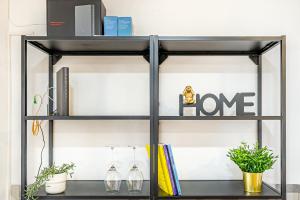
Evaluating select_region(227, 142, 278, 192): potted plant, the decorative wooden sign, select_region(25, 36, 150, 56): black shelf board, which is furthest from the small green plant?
select_region(25, 36, 150, 56): black shelf board

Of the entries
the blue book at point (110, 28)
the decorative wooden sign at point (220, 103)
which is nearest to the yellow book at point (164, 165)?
the decorative wooden sign at point (220, 103)

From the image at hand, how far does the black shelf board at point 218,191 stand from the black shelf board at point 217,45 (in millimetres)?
816

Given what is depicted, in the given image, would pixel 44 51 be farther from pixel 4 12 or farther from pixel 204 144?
pixel 204 144

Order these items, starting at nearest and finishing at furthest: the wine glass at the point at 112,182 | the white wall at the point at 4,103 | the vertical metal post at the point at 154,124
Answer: the vertical metal post at the point at 154,124, the wine glass at the point at 112,182, the white wall at the point at 4,103

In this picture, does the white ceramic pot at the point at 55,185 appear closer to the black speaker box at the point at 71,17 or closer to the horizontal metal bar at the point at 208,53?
the black speaker box at the point at 71,17

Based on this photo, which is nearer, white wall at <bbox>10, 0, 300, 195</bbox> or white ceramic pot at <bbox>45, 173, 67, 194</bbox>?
white ceramic pot at <bbox>45, 173, 67, 194</bbox>

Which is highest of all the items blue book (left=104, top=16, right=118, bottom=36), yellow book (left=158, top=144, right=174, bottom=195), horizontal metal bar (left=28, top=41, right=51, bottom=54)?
blue book (left=104, top=16, right=118, bottom=36)

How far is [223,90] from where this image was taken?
1922 mm

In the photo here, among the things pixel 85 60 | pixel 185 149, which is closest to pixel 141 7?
pixel 85 60

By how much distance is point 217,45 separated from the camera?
1727 mm

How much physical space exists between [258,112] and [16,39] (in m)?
1.63

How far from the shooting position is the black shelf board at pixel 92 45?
1.57 m

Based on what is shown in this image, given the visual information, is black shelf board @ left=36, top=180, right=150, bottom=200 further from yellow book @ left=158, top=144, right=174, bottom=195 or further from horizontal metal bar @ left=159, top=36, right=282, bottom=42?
horizontal metal bar @ left=159, top=36, right=282, bottom=42

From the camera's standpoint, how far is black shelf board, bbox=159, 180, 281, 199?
5.13ft
